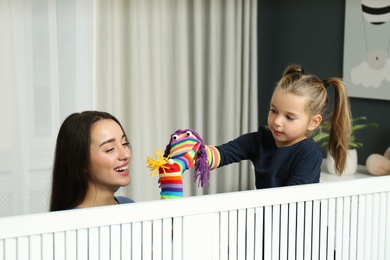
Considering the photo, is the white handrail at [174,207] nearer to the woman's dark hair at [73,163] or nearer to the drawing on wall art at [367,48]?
the woman's dark hair at [73,163]

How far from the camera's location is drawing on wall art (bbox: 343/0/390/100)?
357 cm

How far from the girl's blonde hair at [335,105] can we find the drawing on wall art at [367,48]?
1.99 metres

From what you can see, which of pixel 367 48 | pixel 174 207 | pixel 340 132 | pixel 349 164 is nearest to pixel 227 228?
pixel 174 207

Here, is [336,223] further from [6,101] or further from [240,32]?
[240,32]

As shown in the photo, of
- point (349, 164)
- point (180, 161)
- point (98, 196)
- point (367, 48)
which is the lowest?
point (349, 164)

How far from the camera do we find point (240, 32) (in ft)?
13.6

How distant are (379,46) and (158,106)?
4.04 feet

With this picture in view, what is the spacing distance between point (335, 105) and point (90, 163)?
0.60 metres

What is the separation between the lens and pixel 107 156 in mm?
1575

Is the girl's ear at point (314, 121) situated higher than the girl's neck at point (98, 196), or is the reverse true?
the girl's ear at point (314, 121)

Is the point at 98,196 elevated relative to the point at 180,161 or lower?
lower

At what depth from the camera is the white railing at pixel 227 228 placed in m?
0.94

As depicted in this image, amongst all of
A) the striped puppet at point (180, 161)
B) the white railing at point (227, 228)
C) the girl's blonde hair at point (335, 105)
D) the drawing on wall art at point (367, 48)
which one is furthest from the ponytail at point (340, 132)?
the drawing on wall art at point (367, 48)

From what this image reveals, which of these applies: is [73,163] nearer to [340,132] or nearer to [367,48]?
[340,132]
